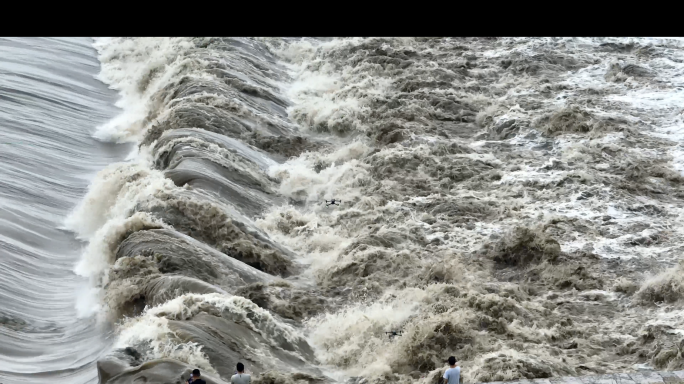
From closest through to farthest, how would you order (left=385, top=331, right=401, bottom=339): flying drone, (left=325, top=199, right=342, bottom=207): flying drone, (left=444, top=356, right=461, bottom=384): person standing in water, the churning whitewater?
(left=444, top=356, right=461, bottom=384): person standing in water → the churning whitewater → (left=385, top=331, right=401, bottom=339): flying drone → (left=325, top=199, right=342, bottom=207): flying drone

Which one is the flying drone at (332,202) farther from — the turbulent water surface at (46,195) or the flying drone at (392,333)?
the flying drone at (392,333)

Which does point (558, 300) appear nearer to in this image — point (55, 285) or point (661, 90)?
point (55, 285)

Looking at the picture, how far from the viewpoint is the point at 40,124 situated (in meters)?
18.0

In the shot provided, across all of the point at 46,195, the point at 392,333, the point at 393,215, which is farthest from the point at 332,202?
the point at 46,195

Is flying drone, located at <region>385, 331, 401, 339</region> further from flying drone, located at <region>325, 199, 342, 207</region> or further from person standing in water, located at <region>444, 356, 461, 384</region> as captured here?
flying drone, located at <region>325, 199, 342, 207</region>

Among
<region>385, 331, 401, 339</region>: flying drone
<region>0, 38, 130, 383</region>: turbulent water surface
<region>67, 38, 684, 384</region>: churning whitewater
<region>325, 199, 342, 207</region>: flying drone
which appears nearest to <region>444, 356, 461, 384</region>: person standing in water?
<region>67, 38, 684, 384</region>: churning whitewater

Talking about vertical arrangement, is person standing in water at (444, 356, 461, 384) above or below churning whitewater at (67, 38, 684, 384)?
above

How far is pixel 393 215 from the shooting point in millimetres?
14398

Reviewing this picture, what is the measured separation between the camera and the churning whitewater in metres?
10.3

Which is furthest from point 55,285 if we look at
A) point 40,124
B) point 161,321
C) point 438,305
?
point 40,124

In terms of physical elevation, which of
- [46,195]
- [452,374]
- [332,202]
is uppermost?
[452,374]

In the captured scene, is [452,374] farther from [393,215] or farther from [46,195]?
[46,195]

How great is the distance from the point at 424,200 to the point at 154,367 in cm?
723

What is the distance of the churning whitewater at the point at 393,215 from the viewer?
10.3 meters
